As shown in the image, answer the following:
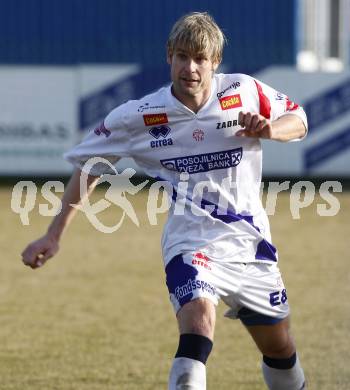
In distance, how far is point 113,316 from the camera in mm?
8867

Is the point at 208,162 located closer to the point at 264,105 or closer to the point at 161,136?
the point at 161,136

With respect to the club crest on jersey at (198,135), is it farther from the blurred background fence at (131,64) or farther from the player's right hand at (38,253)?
the blurred background fence at (131,64)

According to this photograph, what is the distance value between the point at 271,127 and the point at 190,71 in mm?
458

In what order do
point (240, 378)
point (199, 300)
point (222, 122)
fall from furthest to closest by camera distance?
1. point (240, 378)
2. point (222, 122)
3. point (199, 300)

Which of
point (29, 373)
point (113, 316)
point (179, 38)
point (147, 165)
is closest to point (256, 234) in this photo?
point (147, 165)

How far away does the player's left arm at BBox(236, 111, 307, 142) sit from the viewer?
4.92 meters

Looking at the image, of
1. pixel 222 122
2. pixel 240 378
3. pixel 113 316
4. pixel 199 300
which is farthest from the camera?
pixel 113 316

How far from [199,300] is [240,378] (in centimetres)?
207

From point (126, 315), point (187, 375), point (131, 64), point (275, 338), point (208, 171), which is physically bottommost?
point (131, 64)

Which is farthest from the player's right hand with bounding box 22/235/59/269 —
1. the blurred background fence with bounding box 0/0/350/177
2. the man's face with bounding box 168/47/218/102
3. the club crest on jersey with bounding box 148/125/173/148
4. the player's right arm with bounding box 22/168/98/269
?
the blurred background fence with bounding box 0/0/350/177

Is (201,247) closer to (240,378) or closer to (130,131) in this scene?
(130,131)

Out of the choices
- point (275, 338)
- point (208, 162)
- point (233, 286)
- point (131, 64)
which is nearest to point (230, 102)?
point (208, 162)

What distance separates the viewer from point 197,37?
16.5ft

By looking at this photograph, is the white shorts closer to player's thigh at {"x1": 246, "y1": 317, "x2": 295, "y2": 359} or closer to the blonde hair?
player's thigh at {"x1": 246, "y1": 317, "x2": 295, "y2": 359}
